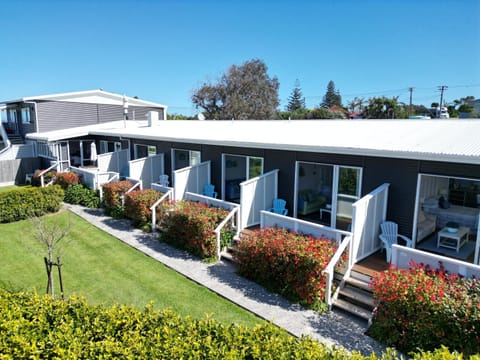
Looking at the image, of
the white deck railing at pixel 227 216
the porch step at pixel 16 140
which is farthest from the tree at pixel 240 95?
the white deck railing at pixel 227 216

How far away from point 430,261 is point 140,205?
902 centimetres

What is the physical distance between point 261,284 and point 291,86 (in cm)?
7275

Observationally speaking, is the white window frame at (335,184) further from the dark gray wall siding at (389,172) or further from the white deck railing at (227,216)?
the white deck railing at (227,216)

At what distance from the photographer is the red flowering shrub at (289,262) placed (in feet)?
21.9

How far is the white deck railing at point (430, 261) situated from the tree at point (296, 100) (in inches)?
2788

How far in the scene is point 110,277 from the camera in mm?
8094

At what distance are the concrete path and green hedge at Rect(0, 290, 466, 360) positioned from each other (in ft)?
2.08

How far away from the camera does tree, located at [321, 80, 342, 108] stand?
78375 millimetres

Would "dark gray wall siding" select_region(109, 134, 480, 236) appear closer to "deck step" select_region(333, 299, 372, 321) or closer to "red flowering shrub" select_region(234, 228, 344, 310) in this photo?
"red flowering shrub" select_region(234, 228, 344, 310)

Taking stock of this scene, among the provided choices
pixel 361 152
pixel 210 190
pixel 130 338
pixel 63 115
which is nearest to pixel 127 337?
pixel 130 338

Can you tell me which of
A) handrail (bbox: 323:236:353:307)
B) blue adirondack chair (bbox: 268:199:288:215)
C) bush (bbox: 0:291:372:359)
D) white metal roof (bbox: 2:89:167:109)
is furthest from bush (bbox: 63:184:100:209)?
handrail (bbox: 323:236:353:307)

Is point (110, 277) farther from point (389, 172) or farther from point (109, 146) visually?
point (109, 146)

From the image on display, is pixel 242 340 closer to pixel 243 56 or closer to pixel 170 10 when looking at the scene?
pixel 170 10

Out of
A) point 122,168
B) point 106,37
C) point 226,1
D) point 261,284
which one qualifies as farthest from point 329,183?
point 106,37
